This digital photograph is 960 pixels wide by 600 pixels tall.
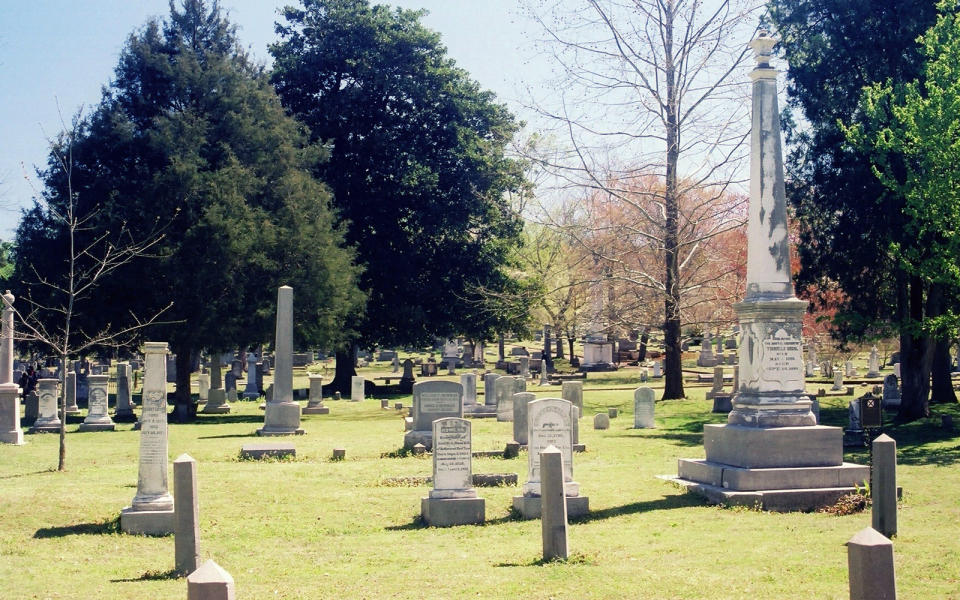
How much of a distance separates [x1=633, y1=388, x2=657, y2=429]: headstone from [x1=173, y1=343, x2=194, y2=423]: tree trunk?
44.4 feet

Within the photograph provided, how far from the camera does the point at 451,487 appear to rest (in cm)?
1241

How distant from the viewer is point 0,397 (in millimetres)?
22188

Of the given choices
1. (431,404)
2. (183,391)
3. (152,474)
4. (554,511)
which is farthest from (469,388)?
(554,511)

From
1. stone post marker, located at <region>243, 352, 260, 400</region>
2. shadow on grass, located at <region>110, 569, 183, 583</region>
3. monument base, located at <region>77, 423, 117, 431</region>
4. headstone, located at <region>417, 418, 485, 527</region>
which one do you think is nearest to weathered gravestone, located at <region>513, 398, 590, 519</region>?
headstone, located at <region>417, 418, 485, 527</region>

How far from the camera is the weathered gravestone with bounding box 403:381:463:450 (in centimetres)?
2009

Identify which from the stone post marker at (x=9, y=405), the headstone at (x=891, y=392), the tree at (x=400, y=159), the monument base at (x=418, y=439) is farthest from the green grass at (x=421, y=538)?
the tree at (x=400, y=159)

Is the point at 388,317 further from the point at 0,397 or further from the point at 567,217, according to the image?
the point at 0,397

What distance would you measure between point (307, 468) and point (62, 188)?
55.8ft

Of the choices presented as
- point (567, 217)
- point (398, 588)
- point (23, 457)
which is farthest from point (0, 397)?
point (567, 217)

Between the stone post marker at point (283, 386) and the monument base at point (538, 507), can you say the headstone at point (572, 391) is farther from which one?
the monument base at point (538, 507)

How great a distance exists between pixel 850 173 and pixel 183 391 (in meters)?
20.0

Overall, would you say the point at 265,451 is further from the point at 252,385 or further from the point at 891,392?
the point at 252,385

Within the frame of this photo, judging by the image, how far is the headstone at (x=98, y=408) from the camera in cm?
2567

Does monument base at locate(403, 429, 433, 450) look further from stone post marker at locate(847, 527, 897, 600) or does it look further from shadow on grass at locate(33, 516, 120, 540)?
stone post marker at locate(847, 527, 897, 600)
